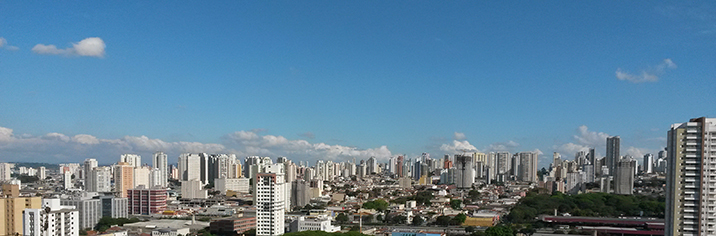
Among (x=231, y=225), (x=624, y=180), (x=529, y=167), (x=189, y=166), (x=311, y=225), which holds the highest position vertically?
(x=311, y=225)

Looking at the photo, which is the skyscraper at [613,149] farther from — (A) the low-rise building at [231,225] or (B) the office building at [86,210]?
(B) the office building at [86,210]

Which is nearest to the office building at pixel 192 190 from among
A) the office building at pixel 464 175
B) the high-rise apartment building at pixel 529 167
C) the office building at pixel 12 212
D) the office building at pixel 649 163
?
the office building at pixel 464 175

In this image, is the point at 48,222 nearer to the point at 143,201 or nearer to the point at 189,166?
the point at 143,201

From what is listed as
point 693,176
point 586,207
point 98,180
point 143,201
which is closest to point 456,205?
point 586,207

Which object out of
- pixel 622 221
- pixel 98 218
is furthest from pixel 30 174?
pixel 622 221

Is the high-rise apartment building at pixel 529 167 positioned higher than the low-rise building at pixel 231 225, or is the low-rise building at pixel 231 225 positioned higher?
the low-rise building at pixel 231 225

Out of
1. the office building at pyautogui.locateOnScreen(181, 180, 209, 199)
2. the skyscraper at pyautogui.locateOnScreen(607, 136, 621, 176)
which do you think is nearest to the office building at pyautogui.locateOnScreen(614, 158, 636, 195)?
the skyscraper at pyautogui.locateOnScreen(607, 136, 621, 176)
